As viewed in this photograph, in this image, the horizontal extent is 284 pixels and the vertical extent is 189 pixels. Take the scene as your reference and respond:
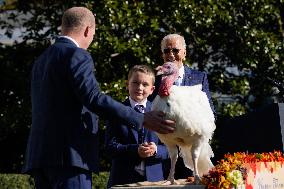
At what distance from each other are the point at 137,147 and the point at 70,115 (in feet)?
3.14

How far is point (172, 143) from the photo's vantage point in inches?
176

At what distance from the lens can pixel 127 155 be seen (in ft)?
17.3

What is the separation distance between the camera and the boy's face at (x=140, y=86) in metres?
5.24

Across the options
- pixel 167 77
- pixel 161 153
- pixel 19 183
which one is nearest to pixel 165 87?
pixel 167 77

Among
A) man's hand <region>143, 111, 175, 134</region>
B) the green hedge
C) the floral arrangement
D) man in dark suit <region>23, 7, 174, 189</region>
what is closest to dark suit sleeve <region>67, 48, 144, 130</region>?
man in dark suit <region>23, 7, 174, 189</region>

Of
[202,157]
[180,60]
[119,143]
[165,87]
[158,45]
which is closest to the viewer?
[165,87]

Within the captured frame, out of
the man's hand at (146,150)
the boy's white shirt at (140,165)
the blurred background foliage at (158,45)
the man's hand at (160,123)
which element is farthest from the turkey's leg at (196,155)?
the blurred background foliage at (158,45)

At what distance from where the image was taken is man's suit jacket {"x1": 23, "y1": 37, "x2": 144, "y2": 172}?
4.30 m

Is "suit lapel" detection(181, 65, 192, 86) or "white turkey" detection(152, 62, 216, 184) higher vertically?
"suit lapel" detection(181, 65, 192, 86)

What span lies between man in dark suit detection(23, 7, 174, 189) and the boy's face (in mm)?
824

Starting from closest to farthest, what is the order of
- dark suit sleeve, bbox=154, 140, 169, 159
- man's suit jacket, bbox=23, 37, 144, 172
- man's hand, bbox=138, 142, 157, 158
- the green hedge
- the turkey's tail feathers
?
man's suit jacket, bbox=23, 37, 144, 172, the turkey's tail feathers, man's hand, bbox=138, 142, 157, 158, dark suit sleeve, bbox=154, 140, 169, 159, the green hedge

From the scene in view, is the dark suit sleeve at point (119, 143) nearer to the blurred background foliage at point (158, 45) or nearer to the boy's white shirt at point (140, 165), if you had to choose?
the boy's white shirt at point (140, 165)

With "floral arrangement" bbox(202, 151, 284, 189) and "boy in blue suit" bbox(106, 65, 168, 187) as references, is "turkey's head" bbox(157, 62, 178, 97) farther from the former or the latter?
"boy in blue suit" bbox(106, 65, 168, 187)

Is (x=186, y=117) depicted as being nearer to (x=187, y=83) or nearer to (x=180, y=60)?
(x=187, y=83)
